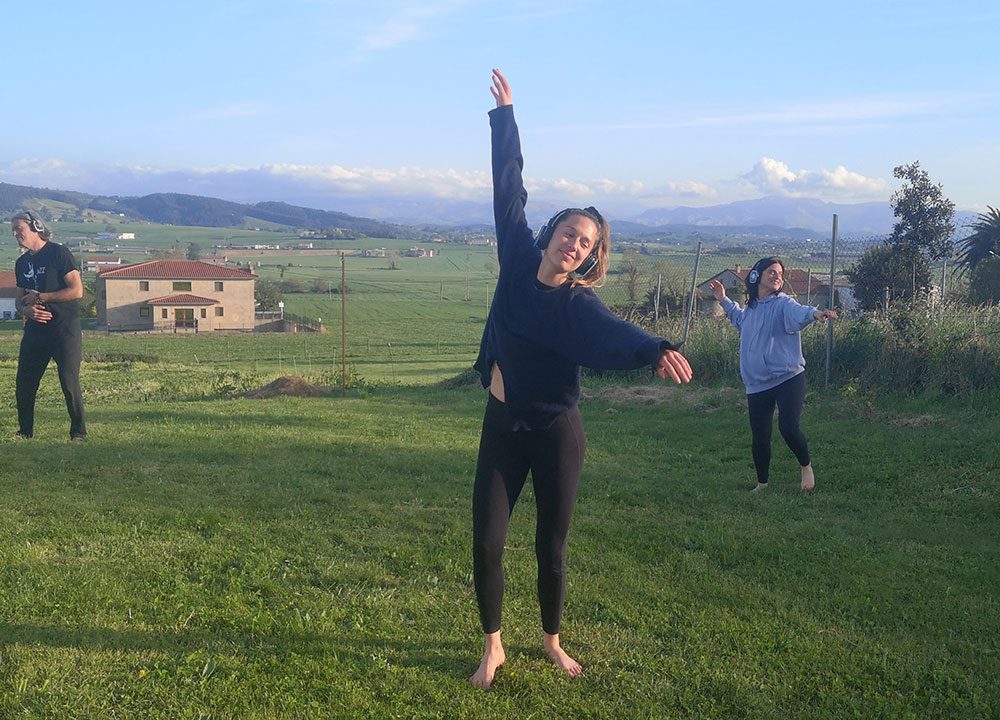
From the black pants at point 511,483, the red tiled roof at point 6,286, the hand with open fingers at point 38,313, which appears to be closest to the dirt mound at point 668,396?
the hand with open fingers at point 38,313

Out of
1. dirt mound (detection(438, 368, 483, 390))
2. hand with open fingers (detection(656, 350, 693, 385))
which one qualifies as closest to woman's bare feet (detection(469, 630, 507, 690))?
hand with open fingers (detection(656, 350, 693, 385))

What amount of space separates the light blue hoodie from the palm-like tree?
16965mm

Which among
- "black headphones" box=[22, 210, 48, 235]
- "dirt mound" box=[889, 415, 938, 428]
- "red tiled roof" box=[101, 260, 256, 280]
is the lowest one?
"dirt mound" box=[889, 415, 938, 428]

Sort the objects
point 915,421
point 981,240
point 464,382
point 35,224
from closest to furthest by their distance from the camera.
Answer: point 35,224, point 915,421, point 464,382, point 981,240

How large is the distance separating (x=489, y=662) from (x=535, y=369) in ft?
4.03

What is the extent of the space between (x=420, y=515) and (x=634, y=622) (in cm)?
210

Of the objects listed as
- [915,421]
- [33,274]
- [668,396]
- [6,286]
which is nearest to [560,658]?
[33,274]

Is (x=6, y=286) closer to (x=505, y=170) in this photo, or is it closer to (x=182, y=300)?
(x=182, y=300)

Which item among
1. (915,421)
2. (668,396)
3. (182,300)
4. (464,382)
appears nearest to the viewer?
(915,421)

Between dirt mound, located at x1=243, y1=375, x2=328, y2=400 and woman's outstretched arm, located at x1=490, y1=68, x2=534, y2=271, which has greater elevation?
woman's outstretched arm, located at x1=490, y1=68, x2=534, y2=271

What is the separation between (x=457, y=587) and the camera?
174 inches

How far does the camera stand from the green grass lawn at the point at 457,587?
3.33m

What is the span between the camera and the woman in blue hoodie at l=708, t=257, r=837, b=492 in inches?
264

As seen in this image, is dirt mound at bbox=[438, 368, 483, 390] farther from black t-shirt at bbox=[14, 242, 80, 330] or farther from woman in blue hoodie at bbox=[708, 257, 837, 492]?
woman in blue hoodie at bbox=[708, 257, 837, 492]
